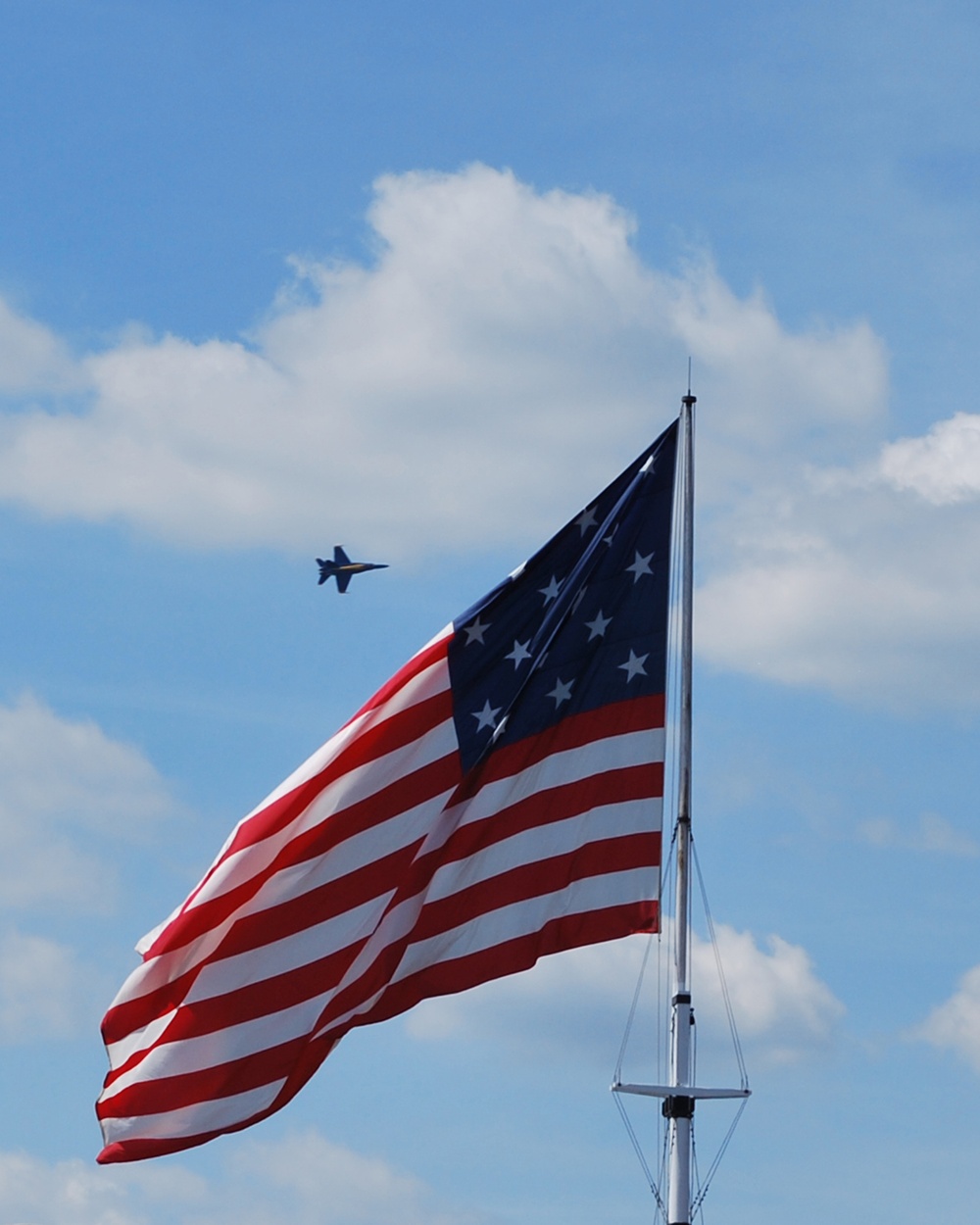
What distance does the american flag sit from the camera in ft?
127

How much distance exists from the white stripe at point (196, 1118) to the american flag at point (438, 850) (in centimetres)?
3

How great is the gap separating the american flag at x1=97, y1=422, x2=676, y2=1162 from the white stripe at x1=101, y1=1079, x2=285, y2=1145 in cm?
3

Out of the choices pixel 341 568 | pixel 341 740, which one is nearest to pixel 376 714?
pixel 341 740

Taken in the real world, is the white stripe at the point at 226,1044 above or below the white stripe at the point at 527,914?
below

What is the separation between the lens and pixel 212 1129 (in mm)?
38750

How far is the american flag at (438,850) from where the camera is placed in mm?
38656

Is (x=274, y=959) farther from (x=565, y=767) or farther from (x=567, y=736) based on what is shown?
(x=567, y=736)

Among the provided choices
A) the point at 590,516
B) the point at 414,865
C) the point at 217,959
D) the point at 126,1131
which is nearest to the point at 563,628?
the point at 590,516

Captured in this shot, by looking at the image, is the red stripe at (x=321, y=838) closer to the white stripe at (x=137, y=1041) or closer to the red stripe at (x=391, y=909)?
the red stripe at (x=391, y=909)

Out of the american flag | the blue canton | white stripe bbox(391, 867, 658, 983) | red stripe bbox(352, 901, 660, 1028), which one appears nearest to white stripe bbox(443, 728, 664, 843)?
the american flag

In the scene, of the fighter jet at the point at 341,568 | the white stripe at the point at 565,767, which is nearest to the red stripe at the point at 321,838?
the white stripe at the point at 565,767

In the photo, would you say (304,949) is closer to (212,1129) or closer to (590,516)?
(212,1129)

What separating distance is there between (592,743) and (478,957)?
12.3 feet

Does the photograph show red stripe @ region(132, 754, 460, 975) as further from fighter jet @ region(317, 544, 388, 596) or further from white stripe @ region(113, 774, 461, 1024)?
fighter jet @ region(317, 544, 388, 596)
